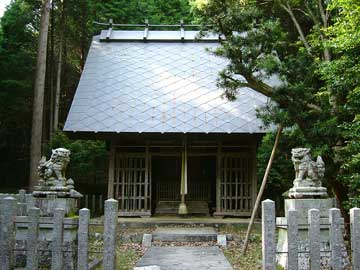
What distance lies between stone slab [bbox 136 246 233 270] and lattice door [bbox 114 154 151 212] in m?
3.91

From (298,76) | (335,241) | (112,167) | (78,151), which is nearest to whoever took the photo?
(335,241)

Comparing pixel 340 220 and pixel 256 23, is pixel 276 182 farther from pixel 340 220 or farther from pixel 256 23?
pixel 340 220

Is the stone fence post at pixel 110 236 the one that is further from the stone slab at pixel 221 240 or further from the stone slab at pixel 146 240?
the stone slab at pixel 221 240

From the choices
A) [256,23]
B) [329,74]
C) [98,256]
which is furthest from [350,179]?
[98,256]

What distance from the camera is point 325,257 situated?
22.2 feet

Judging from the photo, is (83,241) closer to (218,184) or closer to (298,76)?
(298,76)

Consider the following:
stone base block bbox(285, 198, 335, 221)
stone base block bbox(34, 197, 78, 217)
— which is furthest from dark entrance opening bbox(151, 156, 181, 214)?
stone base block bbox(285, 198, 335, 221)

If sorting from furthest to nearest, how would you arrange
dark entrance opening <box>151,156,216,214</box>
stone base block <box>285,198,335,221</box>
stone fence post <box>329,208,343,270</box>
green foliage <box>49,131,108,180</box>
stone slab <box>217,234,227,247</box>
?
green foliage <box>49,131,108,180</box> → dark entrance opening <box>151,156,216,214</box> → stone slab <box>217,234,227,247</box> → stone base block <box>285,198,335,221</box> → stone fence post <box>329,208,343,270</box>

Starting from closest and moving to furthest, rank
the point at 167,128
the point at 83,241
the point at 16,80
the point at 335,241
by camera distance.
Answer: the point at 335,241
the point at 83,241
the point at 167,128
the point at 16,80

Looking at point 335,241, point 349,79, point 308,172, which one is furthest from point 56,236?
point 349,79

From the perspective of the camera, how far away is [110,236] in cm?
551

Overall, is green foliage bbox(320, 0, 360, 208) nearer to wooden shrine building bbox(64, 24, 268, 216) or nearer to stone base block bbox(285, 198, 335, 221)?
stone base block bbox(285, 198, 335, 221)

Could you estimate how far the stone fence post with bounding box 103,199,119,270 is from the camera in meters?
5.46

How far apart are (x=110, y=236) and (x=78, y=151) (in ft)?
39.6
